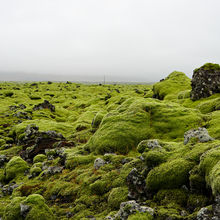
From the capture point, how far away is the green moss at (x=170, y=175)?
383 inches

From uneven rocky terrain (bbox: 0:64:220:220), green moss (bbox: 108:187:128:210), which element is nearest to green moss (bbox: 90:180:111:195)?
uneven rocky terrain (bbox: 0:64:220:220)

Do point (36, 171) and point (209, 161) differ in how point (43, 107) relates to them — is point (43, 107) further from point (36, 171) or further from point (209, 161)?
point (209, 161)

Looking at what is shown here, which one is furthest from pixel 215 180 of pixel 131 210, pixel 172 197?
pixel 131 210

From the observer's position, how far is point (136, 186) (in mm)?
10797

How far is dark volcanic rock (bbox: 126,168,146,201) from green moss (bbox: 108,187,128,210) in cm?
43

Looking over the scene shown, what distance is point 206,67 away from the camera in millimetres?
35812

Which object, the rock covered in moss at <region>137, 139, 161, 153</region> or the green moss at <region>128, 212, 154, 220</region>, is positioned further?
the rock covered in moss at <region>137, 139, 161, 153</region>

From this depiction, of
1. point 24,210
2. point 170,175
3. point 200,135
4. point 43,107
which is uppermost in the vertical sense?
point 200,135

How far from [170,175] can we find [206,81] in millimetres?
30052

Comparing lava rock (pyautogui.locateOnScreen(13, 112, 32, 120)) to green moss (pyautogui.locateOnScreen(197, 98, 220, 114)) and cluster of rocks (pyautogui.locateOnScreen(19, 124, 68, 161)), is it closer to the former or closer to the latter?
cluster of rocks (pyautogui.locateOnScreen(19, 124, 68, 161))

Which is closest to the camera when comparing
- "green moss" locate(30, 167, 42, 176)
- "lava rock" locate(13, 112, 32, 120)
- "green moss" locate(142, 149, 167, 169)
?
"green moss" locate(142, 149, 167, 169)

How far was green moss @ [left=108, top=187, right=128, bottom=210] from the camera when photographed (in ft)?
35.3

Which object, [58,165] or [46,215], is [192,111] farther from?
[46,215]

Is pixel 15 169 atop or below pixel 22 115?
below
